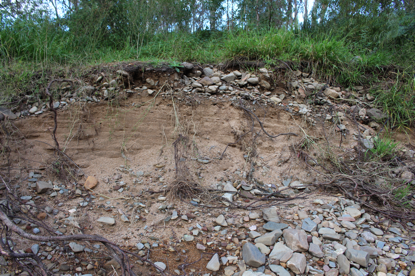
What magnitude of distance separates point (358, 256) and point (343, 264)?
115mm

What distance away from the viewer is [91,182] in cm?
220

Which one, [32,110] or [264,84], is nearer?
[32,110]

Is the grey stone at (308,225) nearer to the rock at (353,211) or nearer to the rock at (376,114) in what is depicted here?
the rock at (353,211)

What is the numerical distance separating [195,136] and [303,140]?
119cm

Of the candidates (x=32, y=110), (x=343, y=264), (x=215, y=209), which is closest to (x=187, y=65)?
(x=32, y=110)

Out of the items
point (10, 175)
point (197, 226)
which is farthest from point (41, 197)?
point (197, 226)

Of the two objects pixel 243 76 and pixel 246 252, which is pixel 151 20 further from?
pixel 246 252

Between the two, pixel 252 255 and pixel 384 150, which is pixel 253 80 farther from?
pixel 252 255

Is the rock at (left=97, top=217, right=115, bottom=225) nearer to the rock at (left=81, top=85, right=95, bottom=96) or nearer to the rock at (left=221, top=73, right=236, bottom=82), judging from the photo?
the rock at (left=81, top=85, right=95, bottom=96)

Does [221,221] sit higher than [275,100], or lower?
lower

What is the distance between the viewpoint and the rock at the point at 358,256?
1543 millimetres

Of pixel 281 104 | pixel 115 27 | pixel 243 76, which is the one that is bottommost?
pixel 281 104

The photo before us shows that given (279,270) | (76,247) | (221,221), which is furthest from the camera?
(221,221)

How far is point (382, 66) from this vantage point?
3406mm
